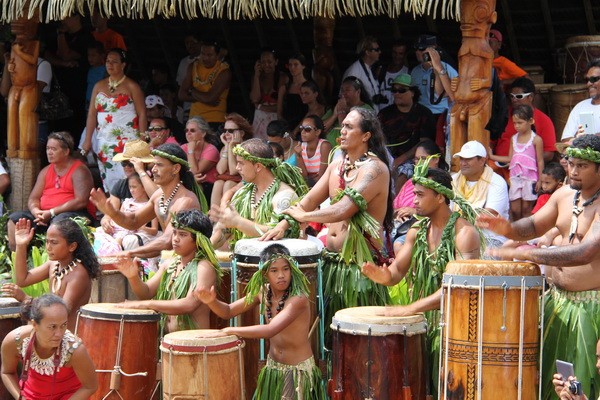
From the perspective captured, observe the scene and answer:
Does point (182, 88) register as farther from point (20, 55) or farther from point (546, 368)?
point (546, 368)

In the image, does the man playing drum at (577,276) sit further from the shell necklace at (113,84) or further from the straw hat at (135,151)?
the shell necklace at (113,84)

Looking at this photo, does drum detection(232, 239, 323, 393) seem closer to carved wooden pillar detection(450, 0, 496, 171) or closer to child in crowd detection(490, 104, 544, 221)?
carved wooden pillar detection(450, 0, 496, 171)

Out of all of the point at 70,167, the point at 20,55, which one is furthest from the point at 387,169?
the point at 20,55

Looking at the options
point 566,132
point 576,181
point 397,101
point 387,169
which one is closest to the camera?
point 576,181

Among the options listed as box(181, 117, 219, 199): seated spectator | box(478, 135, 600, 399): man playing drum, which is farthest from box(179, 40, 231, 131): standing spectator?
box(478, 135, 600, 399): man playing drum

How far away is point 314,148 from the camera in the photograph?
423 inches

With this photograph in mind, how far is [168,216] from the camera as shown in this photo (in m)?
9.12

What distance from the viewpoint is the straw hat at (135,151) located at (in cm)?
1062

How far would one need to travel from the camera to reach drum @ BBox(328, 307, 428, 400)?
24.6 ft

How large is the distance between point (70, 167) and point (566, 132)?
4.03 meters

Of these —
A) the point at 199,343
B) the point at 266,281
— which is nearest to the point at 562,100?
the point at 266,281

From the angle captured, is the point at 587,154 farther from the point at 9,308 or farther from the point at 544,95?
the point at 544,95

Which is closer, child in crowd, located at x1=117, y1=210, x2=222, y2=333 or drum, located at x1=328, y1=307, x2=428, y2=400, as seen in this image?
drum, located at x1=328, y1=307, x2=428, y2=400

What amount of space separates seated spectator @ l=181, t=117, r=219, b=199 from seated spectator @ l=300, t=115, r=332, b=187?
82 cm
